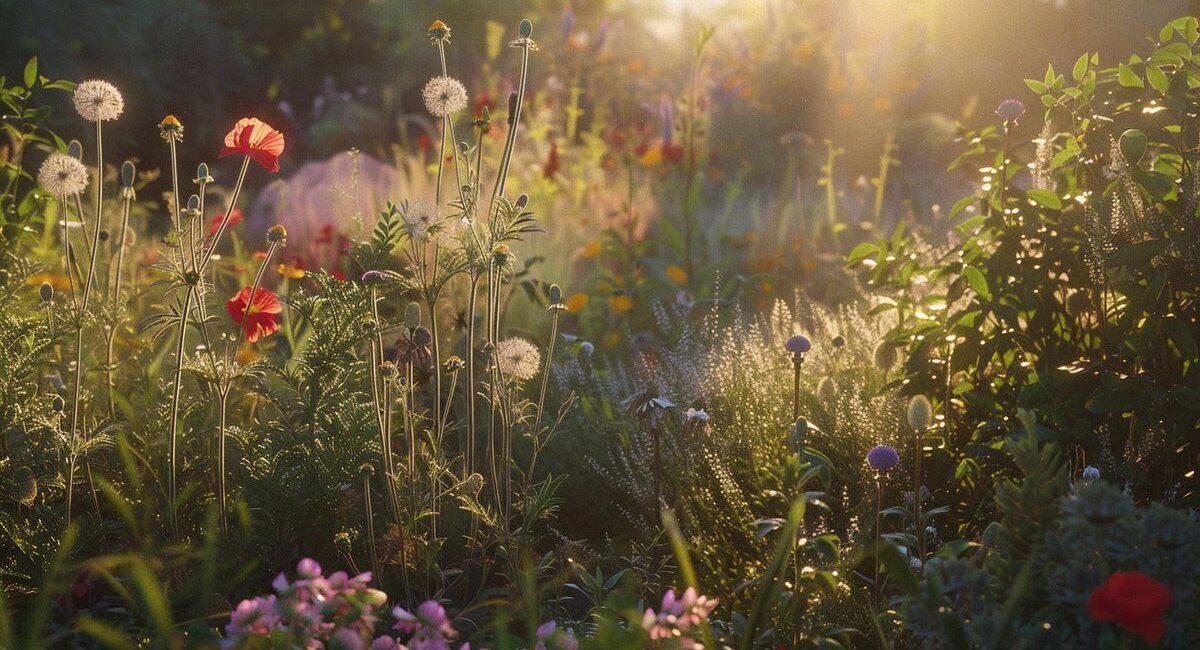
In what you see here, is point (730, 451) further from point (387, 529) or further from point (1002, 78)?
point (1002, 78)

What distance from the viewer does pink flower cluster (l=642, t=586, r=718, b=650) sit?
1.56 m

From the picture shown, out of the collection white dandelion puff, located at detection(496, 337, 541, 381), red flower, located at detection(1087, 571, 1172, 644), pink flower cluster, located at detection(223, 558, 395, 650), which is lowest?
pink flower cluster, located at detection(223, 558, 395, 650)

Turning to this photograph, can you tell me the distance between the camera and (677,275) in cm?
462

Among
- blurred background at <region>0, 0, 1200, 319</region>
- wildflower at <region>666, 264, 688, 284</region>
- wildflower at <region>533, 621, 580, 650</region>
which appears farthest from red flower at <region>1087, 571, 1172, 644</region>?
wildflower at <region>666, 264, 688, 284</region>

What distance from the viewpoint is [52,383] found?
2.99 meters

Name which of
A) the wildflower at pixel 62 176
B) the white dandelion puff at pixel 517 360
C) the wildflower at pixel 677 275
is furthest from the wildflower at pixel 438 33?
the wildflower at pixel 677 275

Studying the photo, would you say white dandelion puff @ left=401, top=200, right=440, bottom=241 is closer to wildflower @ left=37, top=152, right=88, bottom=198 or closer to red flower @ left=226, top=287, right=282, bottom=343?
red flower @ left=226, top=287, right=282, bottom=343

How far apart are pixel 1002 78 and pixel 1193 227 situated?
10.9m

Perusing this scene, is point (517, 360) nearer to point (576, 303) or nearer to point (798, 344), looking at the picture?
point (798, 344)

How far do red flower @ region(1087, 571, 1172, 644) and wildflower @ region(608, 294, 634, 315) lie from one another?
294cm

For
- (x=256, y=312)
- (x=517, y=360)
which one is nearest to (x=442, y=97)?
(x=517, y=360)

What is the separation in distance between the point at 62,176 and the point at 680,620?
1.49 m

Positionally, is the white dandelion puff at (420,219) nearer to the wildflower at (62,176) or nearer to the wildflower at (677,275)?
the wildflower at (62,176)

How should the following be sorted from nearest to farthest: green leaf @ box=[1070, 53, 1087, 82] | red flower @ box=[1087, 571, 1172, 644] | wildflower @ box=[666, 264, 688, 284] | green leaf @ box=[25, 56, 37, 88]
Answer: red flower @ box=[1087, 571, 1172, 644], green leaf @ box=[1070, 53, 1087, 82], green leaf @ box=[25, 56, 37, 88], wildflower @ box=[666, 264, 688, 284]
